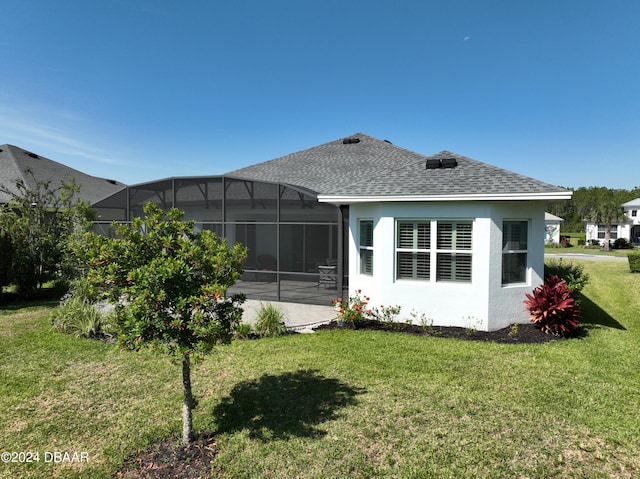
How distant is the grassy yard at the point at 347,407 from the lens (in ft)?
11.9

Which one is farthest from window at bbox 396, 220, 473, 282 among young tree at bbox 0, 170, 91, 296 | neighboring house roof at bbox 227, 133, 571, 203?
young tree at bbox 0, 170, 91, 296

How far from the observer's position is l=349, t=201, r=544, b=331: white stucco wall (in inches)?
320

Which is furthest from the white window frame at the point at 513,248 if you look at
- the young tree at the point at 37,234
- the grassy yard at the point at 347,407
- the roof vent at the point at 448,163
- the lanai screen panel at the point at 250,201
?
the young tree at the point at 37,234

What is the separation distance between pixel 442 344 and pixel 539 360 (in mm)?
1766

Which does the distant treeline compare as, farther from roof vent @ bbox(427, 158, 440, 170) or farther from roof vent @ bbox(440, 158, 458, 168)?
roof vent @ bbox(427, 158, 440, 170)

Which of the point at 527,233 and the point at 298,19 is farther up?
the point at 298,19

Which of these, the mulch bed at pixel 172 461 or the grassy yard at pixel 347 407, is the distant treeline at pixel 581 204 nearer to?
the grassy yard at pixel 347 407

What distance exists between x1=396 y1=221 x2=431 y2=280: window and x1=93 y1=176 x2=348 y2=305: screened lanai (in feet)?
13.4

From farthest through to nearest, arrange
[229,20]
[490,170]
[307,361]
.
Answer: [229,20], [490,170], [307,361]

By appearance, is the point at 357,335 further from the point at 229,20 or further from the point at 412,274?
the point at 229,20

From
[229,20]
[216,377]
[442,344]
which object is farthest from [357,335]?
[229,20]

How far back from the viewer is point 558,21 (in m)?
12.0

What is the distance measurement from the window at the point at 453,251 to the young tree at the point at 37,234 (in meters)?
11.0

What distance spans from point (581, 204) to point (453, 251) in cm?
10582
